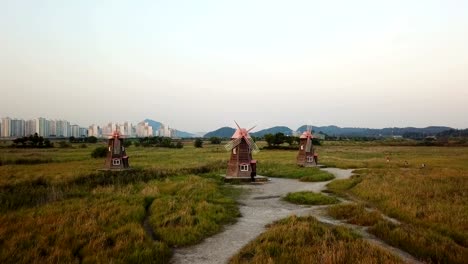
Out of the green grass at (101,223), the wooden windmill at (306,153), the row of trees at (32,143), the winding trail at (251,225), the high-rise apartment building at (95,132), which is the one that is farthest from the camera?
the row of trees at (32,143)

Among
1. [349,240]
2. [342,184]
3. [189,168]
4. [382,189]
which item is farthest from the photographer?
[189,168]

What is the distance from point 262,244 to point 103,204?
10689 mm

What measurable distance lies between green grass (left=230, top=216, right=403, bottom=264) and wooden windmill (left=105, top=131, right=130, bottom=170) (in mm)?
31869

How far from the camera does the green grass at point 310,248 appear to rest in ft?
35.8

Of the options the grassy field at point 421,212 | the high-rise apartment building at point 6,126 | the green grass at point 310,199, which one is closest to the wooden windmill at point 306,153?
the grassy field at point 421,212

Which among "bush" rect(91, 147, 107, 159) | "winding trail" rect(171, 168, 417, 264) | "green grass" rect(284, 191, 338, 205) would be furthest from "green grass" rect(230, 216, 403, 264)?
"bush" rect(91, 147, 107, 159)

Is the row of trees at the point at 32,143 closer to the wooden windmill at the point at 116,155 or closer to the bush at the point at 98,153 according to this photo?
the bush at the point at 98,153

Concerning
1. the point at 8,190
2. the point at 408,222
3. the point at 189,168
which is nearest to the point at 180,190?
the point at 8,190

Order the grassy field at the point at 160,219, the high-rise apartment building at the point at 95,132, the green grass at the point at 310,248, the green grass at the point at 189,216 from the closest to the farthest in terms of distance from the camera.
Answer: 1. the green grass at the point at 310,248
2. the grassy field at the point at 160,219
3. the green grass at the point at 189,216
4. the high-rise apartment building at the point at 95,132

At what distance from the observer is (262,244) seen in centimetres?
1242

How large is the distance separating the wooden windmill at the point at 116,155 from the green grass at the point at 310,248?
31869mm

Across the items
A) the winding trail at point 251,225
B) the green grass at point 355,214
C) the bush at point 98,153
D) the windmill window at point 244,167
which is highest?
the bush at point 98,153

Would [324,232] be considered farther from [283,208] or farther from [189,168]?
[189,168]

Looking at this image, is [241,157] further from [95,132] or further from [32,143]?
[95,132]
